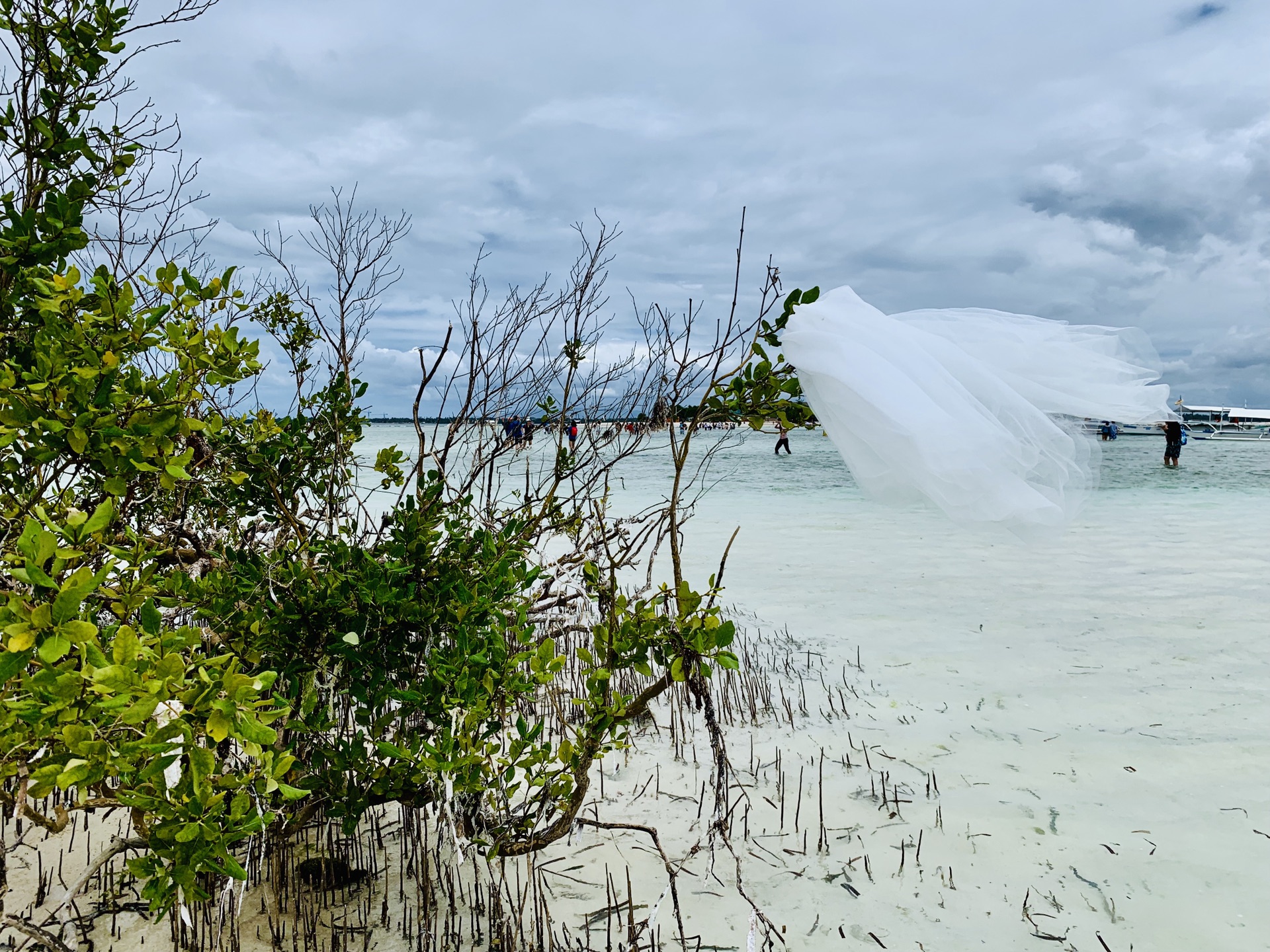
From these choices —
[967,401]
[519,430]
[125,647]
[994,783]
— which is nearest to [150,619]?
[125,647]

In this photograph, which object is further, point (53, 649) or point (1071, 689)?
point (1071, 689)

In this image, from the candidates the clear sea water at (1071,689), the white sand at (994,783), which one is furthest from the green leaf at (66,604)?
the clear sea water at (1071,689)

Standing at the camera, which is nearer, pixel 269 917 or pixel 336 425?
pixel 269 917

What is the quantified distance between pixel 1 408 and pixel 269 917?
1.53 meters

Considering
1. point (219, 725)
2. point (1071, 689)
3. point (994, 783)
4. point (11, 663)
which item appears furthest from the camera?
point (1071, 689)

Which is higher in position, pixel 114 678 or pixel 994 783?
pixel 114 678

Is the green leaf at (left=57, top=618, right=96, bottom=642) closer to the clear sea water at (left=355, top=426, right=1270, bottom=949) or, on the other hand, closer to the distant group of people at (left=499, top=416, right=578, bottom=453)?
the distant group of people at (left=499, top=416, right=578, bottom=453)

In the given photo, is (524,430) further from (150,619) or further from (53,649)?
(53,649)

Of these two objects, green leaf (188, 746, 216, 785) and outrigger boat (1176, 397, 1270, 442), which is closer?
green leaf (188, 746, 216, 785)

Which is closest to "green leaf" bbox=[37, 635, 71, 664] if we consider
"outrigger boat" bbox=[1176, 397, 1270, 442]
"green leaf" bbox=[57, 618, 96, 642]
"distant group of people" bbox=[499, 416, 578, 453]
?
"green leaf" bbox=[57, 618, 96, 642]

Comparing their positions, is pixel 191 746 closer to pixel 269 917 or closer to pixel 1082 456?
pixel 269 917

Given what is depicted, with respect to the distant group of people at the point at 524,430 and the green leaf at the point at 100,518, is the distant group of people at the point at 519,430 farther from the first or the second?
the green leaf at the point at 100,518

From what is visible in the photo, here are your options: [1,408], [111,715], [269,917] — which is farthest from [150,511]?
[111,715]

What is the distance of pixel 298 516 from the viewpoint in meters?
2.63
